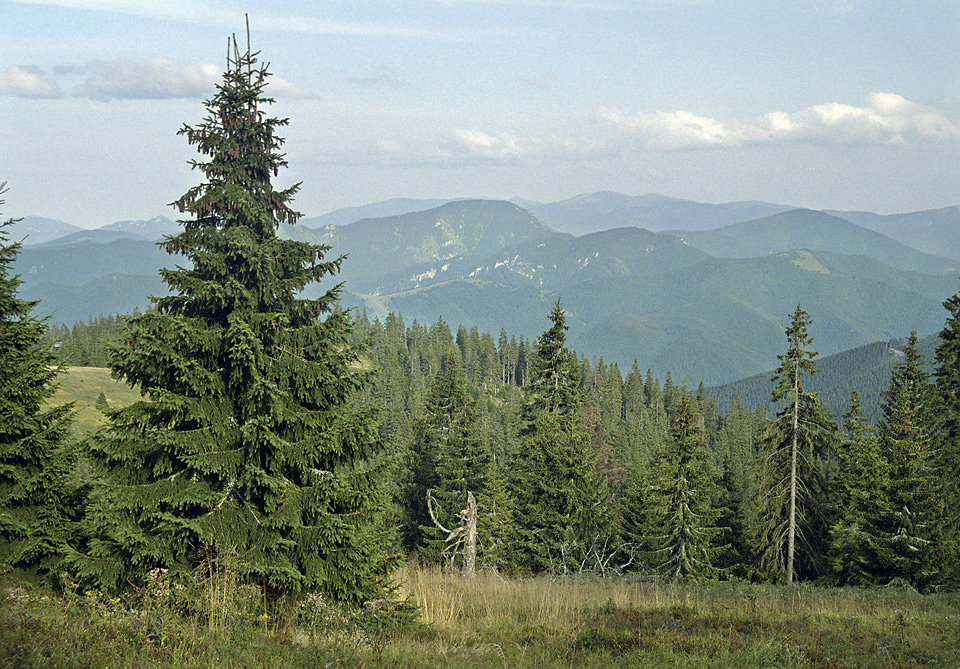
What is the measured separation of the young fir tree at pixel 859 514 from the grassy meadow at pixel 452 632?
2425 centimetres

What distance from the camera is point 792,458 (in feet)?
99.5

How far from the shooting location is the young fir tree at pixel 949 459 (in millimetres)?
30672

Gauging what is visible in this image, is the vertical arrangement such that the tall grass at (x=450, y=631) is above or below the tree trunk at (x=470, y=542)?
above

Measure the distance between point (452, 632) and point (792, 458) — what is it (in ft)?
85.4

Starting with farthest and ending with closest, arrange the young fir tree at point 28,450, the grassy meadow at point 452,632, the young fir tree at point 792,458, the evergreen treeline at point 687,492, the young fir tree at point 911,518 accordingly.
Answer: the young fir tree at point 911,518 → the evergreen treeline at point 687,492 → the young fir tree at point 792,458 → the young fir tree at point 28,450 → the grassy meadow at point 452,632

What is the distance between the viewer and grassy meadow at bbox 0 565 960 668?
693cm

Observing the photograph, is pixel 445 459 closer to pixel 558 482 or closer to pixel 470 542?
pixel 558 482

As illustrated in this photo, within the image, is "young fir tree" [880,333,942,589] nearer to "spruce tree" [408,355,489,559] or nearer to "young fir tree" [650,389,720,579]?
"young fir tree" [650,389,720,579]

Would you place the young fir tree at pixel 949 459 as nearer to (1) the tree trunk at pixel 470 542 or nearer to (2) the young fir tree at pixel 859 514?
(2) the young fir tree at pixel 859 514

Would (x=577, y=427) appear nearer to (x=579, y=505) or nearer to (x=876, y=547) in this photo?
(x=579, y=505)

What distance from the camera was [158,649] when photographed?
270 inches

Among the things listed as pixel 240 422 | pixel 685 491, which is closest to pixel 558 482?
pixel 685 491

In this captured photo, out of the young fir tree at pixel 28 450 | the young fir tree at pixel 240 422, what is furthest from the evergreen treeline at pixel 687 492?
the young fir tree at pixel 240 422

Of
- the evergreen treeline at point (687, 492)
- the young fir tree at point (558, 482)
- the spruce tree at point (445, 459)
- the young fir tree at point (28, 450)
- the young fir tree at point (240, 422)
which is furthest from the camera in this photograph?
the spruce tree at point (445, 459)
